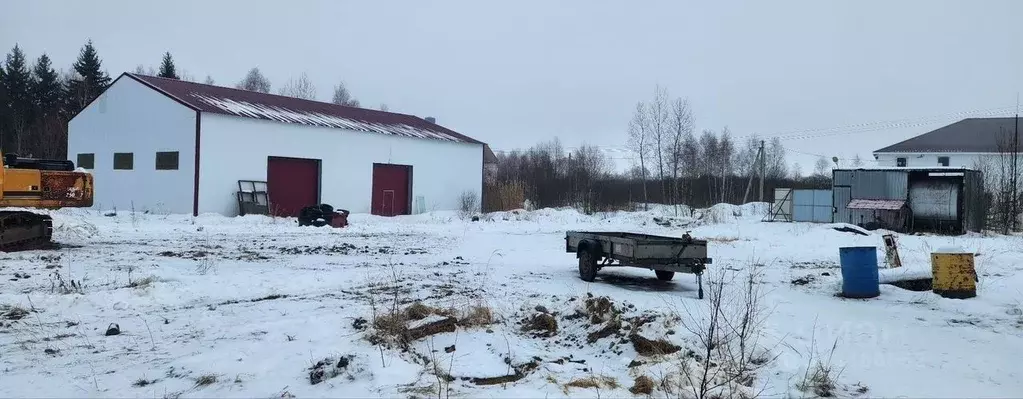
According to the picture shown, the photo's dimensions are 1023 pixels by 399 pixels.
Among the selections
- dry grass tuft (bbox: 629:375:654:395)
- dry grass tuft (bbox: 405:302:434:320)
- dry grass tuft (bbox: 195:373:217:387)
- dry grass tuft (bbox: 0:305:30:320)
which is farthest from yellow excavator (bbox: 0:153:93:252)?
dry grass tuft (bbox: 629:375:654:395)

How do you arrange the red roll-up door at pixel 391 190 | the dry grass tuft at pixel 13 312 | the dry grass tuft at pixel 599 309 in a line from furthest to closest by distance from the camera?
the red roll-up door at pixel 391 190 < the dry grass tuft at pixel 13 312 < the dry grass tuft at pixel 599 309

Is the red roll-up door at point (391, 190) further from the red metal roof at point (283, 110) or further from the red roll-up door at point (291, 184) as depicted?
the red roll-up door at point (291, 184)

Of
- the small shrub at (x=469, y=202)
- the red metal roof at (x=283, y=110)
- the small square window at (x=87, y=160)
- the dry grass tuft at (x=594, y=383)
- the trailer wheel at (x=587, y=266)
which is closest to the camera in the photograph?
the dry grass tuft at (x=594, y=383)

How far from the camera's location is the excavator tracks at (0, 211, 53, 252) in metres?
15.9

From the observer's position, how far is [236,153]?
2888 cm

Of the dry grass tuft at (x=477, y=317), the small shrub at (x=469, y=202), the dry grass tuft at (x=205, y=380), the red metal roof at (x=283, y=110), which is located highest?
the red metal roof at (x=283, y=110)

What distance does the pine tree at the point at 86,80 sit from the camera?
54.7 meters

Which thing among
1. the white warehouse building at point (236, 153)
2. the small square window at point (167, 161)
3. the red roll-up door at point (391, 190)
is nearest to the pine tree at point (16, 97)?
the white warehouse building at point (236, 153)

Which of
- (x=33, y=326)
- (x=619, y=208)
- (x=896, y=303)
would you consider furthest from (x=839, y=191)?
(x=33, y=326)

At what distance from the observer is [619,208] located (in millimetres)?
42844

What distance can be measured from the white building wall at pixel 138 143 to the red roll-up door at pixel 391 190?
29.5 ft

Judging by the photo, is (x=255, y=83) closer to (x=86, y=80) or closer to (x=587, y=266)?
(x=86, y=80)

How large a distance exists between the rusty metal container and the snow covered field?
0.23 meters

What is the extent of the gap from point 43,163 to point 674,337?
15603 millimetres
